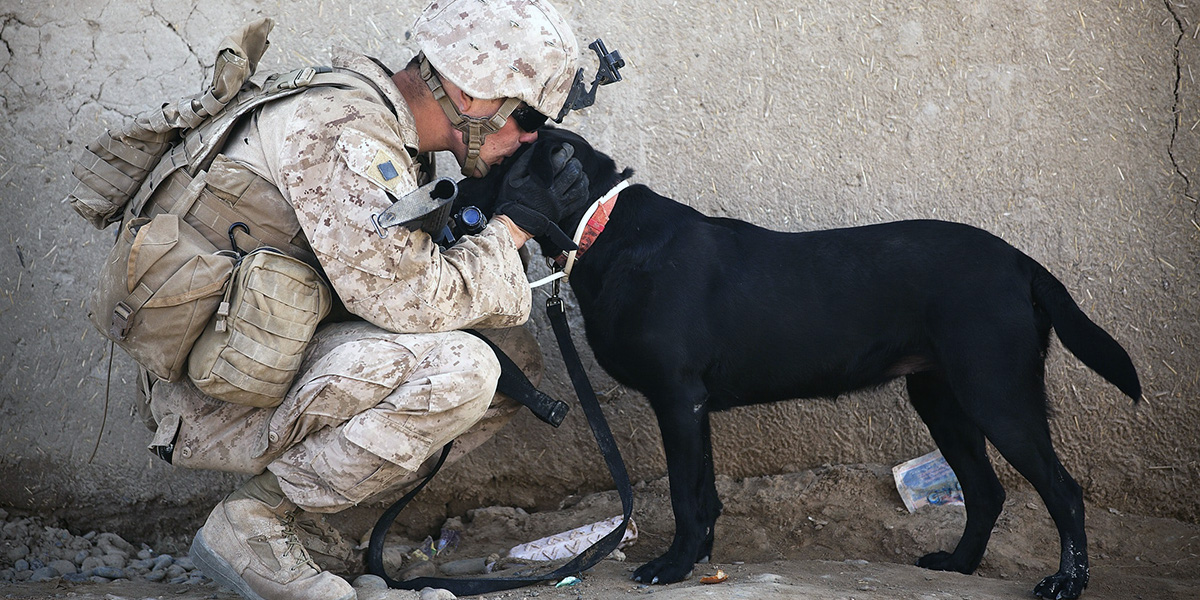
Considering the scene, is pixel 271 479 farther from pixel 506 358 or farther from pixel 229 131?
pixel 229 131

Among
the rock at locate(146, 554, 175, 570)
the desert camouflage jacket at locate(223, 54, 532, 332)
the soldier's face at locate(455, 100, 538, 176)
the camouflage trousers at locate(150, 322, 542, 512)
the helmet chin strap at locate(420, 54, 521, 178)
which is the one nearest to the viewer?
the desert camouflage jacket at locate(223, 54, 532, 332)

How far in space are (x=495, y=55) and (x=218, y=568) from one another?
5.14 feet

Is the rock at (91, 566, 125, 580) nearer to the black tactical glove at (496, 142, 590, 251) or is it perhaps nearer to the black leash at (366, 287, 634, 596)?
the black leash at (366, 287, 634, 596)

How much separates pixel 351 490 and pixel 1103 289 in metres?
2.69

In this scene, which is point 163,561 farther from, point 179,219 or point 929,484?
point 929,484

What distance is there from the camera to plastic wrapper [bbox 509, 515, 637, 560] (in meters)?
3.12

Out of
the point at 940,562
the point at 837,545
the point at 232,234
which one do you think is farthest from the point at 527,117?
the point at 940,562

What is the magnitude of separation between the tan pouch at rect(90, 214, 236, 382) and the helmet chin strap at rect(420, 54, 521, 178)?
2.40 ft

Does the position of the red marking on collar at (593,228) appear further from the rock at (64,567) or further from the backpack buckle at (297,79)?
the rock at (64,567)

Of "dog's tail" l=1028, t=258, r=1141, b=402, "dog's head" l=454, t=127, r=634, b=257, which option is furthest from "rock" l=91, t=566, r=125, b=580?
"dog's tail" l=1028, t=258, r=1141, b=402

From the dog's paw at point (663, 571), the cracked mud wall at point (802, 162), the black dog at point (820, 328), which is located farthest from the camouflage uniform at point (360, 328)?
the cracked mud wall at point (802, 162)

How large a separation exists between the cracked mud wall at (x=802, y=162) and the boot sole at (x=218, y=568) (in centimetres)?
96

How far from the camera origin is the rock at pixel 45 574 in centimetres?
305

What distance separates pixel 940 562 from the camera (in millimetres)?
3027
